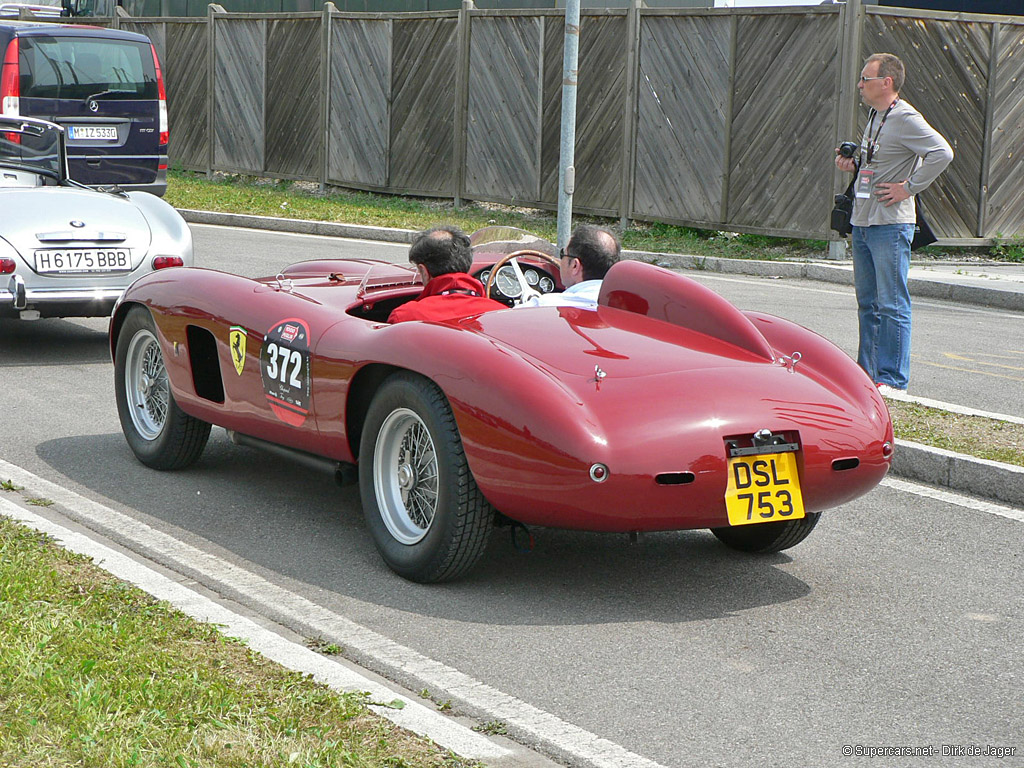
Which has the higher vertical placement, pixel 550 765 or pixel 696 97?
pixel 696 97

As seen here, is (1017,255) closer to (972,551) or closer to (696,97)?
(696,97)

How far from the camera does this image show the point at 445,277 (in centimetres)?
510

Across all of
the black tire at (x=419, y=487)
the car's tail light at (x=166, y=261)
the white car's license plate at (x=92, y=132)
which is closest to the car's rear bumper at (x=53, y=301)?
the car's tail light at (x=166, y=261)

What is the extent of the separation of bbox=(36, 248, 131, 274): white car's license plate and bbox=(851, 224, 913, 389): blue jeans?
439cm

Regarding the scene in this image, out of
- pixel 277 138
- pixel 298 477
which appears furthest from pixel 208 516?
pixel 277 138

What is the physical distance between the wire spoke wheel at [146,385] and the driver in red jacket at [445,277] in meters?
1.46

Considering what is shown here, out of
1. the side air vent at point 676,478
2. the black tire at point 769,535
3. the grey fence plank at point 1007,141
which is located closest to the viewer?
the side air vent at point 676,478

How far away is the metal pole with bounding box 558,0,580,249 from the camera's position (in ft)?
35.8

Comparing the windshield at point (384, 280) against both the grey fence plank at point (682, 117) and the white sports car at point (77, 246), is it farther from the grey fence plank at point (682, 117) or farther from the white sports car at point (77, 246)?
the grey fence plank at point (682, 117)

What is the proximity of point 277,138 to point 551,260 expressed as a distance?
51.5ft

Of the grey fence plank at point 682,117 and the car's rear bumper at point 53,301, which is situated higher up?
the grey fence plank at point 682,117

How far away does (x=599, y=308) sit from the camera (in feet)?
16.6

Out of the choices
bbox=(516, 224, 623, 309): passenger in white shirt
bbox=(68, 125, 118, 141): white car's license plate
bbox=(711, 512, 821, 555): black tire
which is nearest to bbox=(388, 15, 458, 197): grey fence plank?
bbox=(68, 125, 118, 141): white car's license plate

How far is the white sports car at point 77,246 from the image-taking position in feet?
26.2
